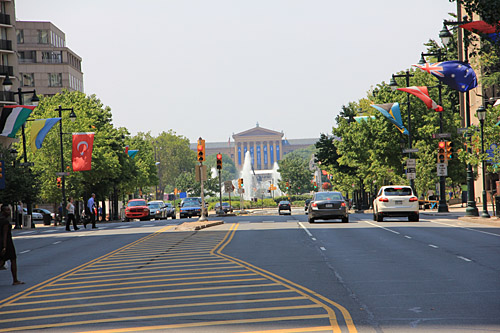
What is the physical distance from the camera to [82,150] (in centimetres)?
5653

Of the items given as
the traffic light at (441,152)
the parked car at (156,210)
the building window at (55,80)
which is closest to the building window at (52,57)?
the building window at (55,80)

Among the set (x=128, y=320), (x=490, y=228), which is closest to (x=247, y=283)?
(x=128, y=320)

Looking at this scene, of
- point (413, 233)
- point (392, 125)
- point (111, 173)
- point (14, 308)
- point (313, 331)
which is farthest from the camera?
point (111, 173)

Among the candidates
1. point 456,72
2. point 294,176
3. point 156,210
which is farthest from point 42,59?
point 456,72

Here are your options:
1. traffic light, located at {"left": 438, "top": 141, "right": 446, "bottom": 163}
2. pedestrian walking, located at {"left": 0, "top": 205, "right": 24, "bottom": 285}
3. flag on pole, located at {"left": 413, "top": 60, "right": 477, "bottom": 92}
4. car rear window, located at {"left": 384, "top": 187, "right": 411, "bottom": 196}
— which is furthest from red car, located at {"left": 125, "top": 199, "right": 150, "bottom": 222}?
pedestrian walking, located at {"left": 0, "top": 205, "right": 24, "bottom": 285}

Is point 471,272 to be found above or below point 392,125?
below

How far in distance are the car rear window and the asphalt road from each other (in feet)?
43.6

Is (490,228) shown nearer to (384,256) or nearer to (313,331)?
(384,256)

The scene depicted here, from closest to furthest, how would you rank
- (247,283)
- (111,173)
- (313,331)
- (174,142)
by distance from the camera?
(313,331), (247,283), (111,173), (174,142)

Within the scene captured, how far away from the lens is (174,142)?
176 m

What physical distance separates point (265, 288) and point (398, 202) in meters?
26.0

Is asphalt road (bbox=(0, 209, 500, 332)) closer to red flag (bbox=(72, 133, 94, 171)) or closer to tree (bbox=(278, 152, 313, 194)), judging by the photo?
red flag (bbox=(72, 133, 94, 171))

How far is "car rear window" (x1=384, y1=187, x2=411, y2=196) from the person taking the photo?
39.1m

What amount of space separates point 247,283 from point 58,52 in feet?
354
